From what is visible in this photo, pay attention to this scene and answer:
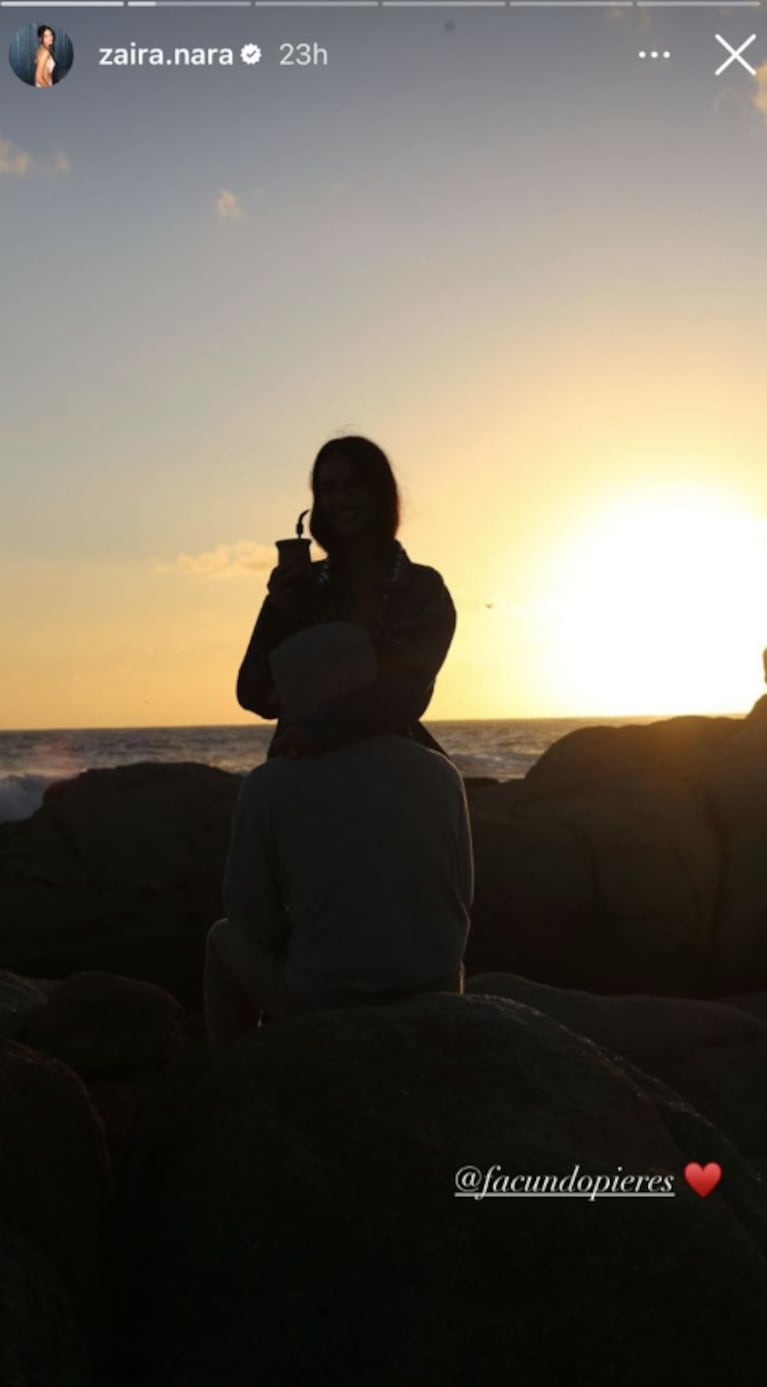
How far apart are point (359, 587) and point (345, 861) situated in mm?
1257

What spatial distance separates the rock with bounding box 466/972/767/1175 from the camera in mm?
5938

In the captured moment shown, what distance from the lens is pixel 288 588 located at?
4.14 metres

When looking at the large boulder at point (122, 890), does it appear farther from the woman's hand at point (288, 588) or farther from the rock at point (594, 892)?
the woman's hand at point (288, 588)

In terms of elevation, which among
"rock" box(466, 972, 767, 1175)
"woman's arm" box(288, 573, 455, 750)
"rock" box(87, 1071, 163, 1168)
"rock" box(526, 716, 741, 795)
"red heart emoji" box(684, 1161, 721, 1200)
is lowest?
"rock" box(466, 972, 767, 1175)

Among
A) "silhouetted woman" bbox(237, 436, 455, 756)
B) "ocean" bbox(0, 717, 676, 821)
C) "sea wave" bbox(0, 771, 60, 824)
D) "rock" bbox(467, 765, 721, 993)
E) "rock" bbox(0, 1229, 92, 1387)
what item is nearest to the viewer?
"rock" bbox(0, 1229, 92, 1387)

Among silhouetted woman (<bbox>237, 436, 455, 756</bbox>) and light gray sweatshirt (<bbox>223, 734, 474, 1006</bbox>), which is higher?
silhouetted woman (<bbox>237, 436, 455, 756</bbox>)

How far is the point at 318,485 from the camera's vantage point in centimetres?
418

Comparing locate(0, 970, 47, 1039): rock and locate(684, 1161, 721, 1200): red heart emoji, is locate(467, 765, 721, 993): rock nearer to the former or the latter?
locate(0, 970, 47, 1039): rock

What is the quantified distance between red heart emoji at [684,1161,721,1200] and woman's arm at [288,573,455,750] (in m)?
1.20

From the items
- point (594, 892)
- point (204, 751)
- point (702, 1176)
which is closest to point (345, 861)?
point (702, 1176)

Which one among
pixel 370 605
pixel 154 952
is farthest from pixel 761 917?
pixel 370 605

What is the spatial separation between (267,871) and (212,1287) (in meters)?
→ 1.02

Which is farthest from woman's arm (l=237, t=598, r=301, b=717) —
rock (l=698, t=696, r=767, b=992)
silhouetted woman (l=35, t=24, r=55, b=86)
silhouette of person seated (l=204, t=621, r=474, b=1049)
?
rock (l=698, t=696, r=767, b=992)

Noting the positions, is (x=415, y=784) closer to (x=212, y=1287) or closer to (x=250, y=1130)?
(x=250, y=1130)
